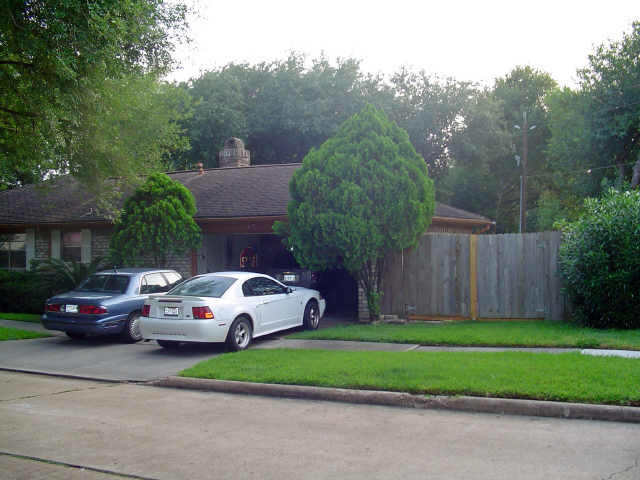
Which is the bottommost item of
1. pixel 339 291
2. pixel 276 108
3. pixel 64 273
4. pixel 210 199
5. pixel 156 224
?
pixel 339 291

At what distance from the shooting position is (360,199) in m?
13.5

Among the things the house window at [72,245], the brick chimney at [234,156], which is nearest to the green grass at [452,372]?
the house window at [72,245]

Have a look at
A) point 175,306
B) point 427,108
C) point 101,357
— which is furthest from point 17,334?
point 427,108

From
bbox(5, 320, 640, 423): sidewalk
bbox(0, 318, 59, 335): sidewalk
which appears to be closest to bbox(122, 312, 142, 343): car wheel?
bbox(5, 320, 640, 423): sidewalk

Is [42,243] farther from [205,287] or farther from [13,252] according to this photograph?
[205,287]

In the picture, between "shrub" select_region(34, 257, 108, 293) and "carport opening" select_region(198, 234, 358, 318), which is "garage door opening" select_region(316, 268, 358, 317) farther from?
"shrub" select_region(34, 257, 108, 293)

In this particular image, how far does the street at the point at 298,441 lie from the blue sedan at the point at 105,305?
14.2ft

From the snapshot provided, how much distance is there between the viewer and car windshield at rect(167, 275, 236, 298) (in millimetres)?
11477

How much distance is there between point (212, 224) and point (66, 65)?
789 cm

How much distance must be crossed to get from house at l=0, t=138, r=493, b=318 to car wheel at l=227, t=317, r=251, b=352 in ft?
16.0

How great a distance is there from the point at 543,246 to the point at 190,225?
9273 mm

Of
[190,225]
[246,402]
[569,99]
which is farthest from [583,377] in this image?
[569,99]

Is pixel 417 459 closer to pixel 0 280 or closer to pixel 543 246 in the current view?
pixel 543 246

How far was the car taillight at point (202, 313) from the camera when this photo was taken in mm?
10812
